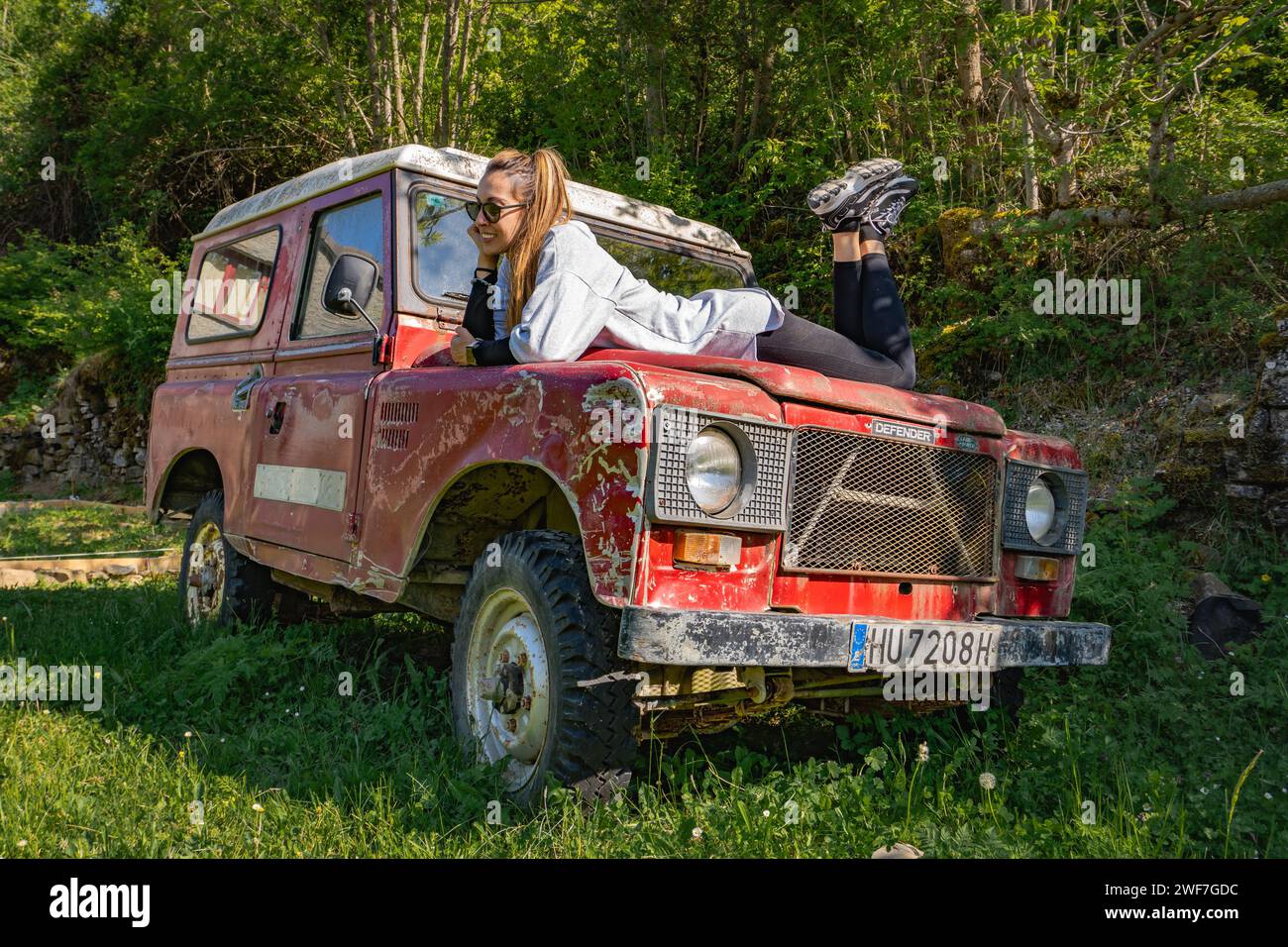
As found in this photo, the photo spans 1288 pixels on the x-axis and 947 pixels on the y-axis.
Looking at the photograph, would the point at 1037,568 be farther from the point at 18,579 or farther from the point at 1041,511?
the point at 18,579

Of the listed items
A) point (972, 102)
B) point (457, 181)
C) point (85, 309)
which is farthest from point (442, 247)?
point (85, 309)

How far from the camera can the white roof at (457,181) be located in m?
3.98

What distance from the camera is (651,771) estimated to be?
10.9ft

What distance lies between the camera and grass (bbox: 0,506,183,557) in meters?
8.93

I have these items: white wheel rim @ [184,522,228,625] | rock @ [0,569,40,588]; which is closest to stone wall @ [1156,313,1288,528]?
white wheel rim @ [184,522,228,625]

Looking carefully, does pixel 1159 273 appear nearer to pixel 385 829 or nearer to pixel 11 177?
pixel 385 829

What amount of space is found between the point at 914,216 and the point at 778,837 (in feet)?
23.4

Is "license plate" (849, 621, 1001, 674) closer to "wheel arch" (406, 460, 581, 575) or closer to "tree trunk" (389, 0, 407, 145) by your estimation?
"wheel arch" (406, 460, 581, 575)

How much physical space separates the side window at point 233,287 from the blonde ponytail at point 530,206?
69.7 inches

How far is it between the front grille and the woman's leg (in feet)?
1.58

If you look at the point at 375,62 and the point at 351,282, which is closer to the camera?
the point at 351,282

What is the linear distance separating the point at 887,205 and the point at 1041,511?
1.22 m

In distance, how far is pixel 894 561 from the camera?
3.03 meters

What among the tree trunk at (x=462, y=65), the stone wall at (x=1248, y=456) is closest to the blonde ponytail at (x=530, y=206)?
the stone wall at (x=1248, y=456)
